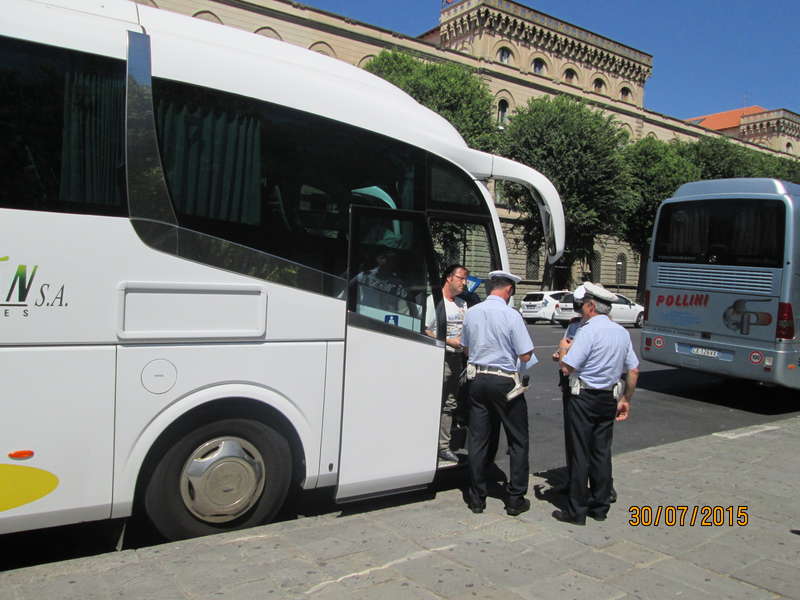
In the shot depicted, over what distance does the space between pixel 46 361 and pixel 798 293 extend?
9.18 metres

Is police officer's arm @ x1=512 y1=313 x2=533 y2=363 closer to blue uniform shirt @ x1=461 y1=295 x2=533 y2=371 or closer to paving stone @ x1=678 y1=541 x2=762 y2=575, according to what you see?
blue uniform shirt @ x1=461 y1=295 x2=533 y2=371

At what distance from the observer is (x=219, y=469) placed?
4090 millimetres

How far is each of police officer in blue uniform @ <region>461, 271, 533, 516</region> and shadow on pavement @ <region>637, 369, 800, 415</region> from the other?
6471 millimetres

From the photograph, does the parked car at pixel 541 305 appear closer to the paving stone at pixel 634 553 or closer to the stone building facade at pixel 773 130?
the paving stone at pixel 634 553

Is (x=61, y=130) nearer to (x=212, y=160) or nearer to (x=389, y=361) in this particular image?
(x=212, y=160)

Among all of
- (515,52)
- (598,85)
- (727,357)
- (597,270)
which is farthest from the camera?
(598,85)

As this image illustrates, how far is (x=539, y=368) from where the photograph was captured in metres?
12.6

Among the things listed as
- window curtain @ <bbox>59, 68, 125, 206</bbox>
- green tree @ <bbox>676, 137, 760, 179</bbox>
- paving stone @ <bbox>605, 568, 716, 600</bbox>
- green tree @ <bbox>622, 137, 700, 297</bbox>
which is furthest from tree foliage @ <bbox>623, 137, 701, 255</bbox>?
window curtain @ <bbox>59, 68, 125, 206</bbox>

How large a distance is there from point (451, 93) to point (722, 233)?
24126 millimetres

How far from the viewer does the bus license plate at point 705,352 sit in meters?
9.70

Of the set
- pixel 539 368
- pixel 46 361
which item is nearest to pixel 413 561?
pixel 46 361

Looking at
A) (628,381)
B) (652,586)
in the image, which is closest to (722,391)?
(628,381)

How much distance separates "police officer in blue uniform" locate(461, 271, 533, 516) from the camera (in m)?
4.75
